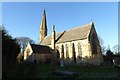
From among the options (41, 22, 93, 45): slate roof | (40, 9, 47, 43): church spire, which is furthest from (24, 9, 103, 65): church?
(40, 9, 47, 43): church spire

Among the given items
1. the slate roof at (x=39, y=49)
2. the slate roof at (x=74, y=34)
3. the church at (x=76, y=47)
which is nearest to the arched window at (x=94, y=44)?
the church at (x=76, y=47)

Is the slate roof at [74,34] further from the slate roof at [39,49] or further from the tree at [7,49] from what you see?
the tree at [7,49]

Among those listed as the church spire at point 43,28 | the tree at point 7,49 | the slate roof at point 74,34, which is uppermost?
the church spire at point 43,28

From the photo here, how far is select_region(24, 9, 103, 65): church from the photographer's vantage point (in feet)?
138

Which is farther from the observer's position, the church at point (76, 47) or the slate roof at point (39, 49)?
the slate roof at point (39, 49)

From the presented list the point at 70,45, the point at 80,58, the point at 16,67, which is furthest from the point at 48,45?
the point at 16,67

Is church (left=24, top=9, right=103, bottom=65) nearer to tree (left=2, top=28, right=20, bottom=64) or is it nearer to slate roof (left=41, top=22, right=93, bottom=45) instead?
slate roof (left=41, top=22, right=93, bottom=45)

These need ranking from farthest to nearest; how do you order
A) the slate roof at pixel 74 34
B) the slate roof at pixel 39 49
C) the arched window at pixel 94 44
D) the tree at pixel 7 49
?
the slate roof at pixel 39 49 → the slate roof at pixel 74 34 → the arched window at pixel 94 44 → the tree at pixel 7 49

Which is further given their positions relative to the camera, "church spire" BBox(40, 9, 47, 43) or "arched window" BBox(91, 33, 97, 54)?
"church spire" BBox(40, 9, 47, 43)

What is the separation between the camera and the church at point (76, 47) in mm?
42188

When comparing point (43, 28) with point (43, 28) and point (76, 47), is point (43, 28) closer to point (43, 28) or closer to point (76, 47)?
point (43, 28)

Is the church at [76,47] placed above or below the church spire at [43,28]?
below

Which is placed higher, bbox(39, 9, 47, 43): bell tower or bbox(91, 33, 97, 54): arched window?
bbox(39, 9, 47, 43): bell tower

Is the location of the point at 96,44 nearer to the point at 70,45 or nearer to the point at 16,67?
the point at 70,45
